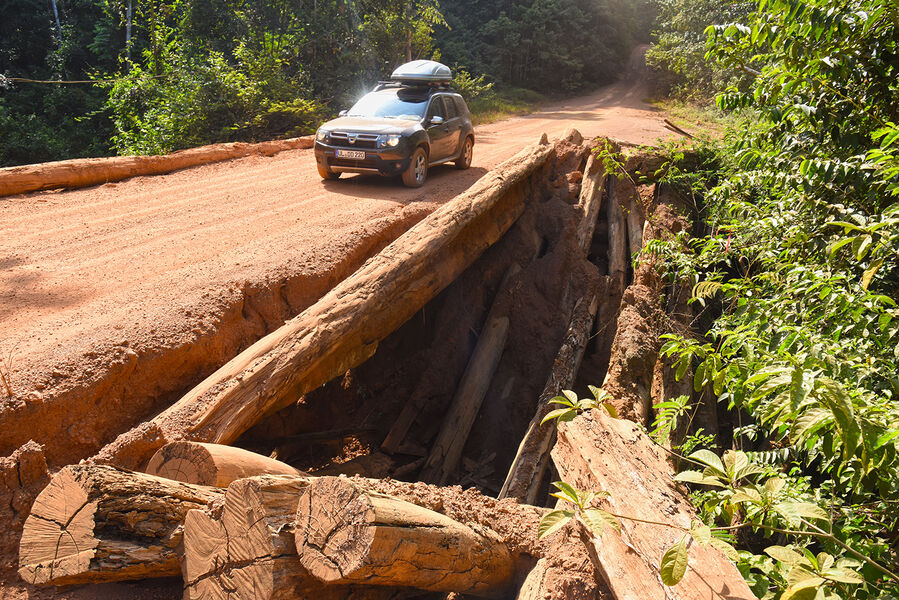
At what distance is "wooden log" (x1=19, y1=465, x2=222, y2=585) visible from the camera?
111 inches

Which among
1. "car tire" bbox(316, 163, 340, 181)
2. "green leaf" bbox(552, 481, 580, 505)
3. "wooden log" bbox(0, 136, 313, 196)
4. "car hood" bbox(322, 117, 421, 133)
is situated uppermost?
"car hood" bbox(322, 117, 421, 133)

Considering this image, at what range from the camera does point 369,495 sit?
8.77ft

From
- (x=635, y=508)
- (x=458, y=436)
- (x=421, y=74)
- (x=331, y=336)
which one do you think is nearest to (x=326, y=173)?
(x=421, y=74)

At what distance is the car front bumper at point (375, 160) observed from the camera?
1039 cm

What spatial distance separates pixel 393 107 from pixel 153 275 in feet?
20.9

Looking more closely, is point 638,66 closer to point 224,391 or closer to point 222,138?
point 222,138

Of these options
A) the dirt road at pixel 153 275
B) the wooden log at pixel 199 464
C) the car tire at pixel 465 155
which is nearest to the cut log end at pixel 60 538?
the wooden log at pixel 199 464

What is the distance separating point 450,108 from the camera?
1219cm

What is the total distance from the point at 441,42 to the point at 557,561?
107ft

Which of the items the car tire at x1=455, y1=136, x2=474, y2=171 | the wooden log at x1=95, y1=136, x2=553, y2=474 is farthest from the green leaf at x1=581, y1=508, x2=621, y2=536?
the car tire at x1=455, y1=136, x2=474, y2=171

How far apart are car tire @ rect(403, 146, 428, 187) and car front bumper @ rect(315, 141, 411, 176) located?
112mm

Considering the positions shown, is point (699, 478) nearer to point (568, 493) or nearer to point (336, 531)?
point (568, 493)

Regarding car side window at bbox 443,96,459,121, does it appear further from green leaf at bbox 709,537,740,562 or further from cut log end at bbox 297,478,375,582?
green leaf at bbox 709,537,740,562

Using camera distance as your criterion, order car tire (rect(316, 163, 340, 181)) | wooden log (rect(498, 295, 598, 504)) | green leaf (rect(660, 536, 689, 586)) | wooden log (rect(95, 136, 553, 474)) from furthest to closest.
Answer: car tire (rect(316, 163, 340, 181)) → wooden log (rect(498, 295, 598, 504)) → wooden log (rect(95, 136, 553, 474)) → green leaf (rect(660, 536, 689, 586))
